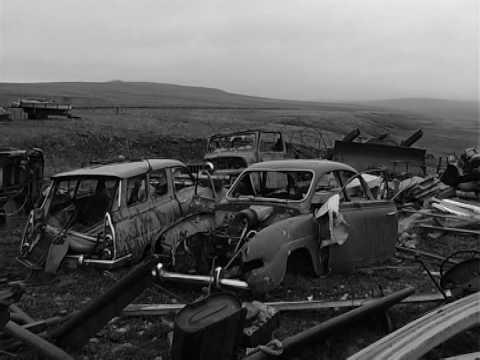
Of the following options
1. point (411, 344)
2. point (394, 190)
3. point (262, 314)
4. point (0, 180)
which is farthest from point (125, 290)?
point (394, 190)

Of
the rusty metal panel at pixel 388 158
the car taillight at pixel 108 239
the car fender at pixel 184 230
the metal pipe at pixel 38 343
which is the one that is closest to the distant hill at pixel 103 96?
the rusty metal panel at pixel 388 158

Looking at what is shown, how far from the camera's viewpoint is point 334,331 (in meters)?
4.14

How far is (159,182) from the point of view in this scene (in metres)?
7.88

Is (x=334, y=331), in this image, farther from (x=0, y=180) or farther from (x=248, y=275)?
(x=0, y=180)

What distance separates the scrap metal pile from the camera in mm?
3545

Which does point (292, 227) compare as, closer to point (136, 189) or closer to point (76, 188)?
point (136, 189)

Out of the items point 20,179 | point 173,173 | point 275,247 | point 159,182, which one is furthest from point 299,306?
point 20,179

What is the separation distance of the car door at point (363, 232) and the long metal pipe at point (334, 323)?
4.42 ft

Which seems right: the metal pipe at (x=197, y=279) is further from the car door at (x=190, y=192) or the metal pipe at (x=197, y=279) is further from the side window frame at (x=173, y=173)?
the side window frame at (x=173, y=173)

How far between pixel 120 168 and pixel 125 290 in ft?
12.3

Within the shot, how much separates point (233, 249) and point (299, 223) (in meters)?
0.87

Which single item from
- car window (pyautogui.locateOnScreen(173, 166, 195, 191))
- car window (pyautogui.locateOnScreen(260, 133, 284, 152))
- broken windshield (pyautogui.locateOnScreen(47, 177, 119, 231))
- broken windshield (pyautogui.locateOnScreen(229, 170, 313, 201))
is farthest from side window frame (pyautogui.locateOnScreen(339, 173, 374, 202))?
car window (pyautogui.locateOnScreen(260, 133, 284, 152))

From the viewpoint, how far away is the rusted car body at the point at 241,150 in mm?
12398

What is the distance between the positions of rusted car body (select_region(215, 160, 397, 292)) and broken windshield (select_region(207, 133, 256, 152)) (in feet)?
19.1
